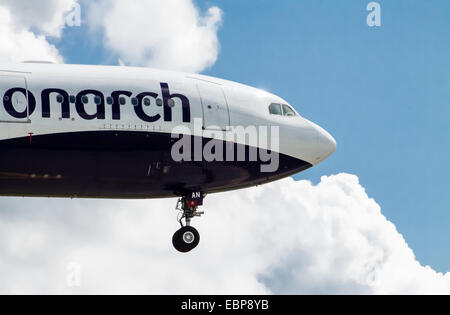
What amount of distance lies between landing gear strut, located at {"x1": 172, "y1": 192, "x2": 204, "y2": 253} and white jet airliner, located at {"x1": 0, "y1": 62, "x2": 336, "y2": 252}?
0.14 feet

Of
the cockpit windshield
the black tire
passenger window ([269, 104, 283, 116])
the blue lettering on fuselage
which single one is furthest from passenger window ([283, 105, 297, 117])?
the black tire

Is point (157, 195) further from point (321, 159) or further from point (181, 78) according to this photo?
point (321, 159)

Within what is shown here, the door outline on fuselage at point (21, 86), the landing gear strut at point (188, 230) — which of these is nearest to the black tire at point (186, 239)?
the landing gear strut at point (188, 230)

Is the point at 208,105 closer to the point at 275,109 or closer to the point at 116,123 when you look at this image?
the point at 275,109

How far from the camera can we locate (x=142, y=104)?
117 feet

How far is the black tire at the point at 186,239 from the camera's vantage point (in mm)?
38562

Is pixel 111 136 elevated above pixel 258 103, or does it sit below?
below

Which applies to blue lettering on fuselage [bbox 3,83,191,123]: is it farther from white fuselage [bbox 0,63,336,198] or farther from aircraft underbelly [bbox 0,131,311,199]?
aircraft underbelly [bbox 0,131,311,199]

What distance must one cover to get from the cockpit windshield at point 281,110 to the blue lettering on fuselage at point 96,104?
4.60 metres

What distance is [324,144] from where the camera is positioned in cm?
4022

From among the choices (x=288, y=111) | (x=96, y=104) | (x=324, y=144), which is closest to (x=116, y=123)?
(x=96, y=104)

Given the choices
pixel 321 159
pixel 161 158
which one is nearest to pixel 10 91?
pixel 161 158

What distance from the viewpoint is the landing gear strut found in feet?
126

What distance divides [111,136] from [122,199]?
4.19m
